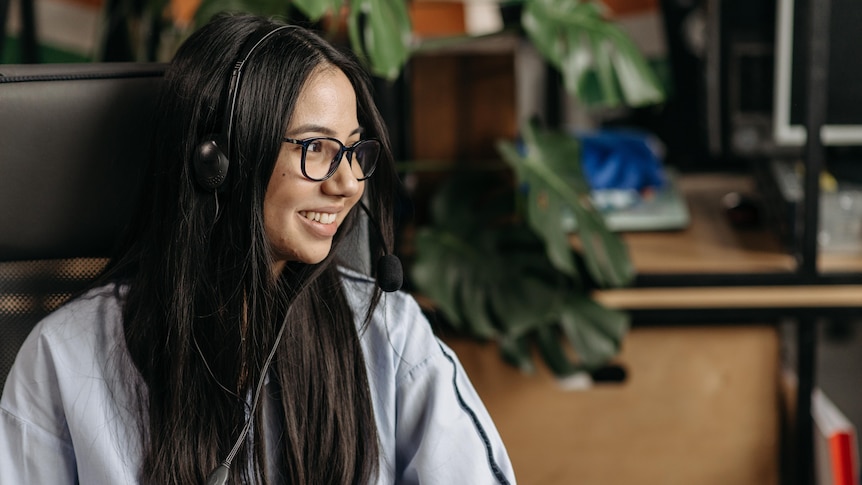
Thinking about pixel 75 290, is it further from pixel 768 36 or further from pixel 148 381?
pixel 768 36

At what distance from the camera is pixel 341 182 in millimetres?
987

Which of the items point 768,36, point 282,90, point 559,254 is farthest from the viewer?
point 768,36

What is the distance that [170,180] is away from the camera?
3.26ft

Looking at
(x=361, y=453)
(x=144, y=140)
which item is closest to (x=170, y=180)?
(x=144, y=140)

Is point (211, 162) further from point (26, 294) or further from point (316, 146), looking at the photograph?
point (26, 294)

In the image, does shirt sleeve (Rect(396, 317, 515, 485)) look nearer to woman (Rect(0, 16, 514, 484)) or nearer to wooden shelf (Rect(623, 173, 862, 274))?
woman (Rect(0, 16, 514, 484))

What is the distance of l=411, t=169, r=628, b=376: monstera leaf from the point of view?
5.36 ft

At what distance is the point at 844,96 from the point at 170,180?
1212mm

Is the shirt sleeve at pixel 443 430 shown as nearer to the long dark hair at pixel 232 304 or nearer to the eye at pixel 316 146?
the long dark hair at pixel 232 304

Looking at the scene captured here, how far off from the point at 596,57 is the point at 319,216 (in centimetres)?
78

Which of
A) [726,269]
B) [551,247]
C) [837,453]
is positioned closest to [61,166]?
[551,247]

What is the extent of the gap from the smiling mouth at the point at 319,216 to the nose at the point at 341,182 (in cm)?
3

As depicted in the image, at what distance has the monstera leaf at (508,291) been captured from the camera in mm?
1633

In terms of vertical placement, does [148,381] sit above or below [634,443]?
above
